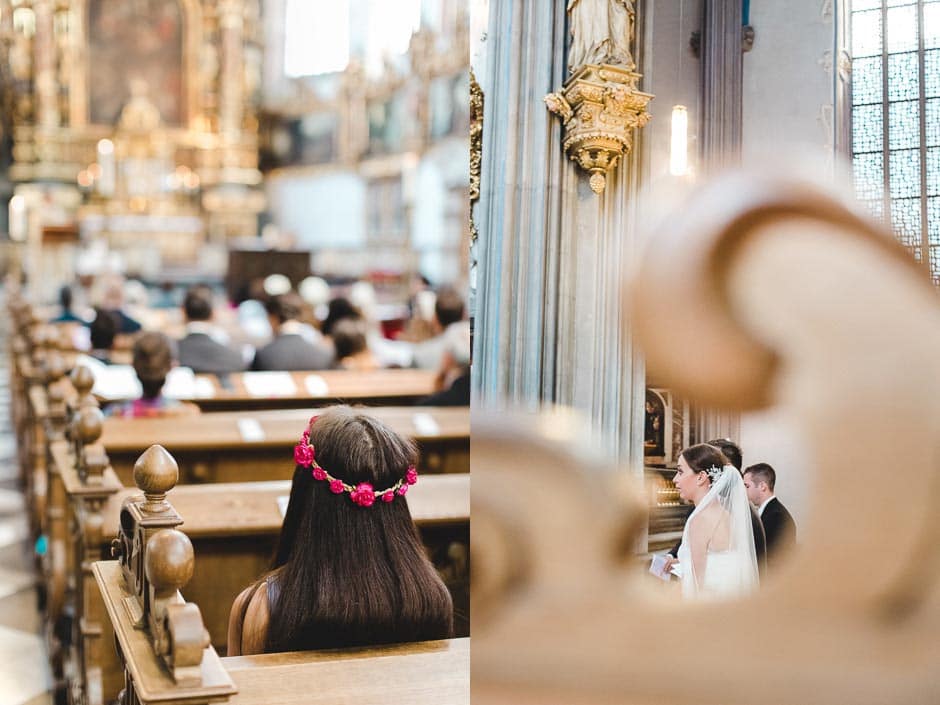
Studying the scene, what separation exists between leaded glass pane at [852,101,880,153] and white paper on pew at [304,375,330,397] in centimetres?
359

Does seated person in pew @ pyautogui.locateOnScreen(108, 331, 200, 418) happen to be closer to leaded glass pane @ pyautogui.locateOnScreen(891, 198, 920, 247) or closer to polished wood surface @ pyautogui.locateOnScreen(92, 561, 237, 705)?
polished wood surface @ pyautogui.locateOnScreen(92, 561, 237, 705)

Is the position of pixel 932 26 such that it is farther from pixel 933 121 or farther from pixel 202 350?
pixel 202 350

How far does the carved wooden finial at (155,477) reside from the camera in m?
1.40

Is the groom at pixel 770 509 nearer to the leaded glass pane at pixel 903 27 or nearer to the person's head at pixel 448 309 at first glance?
the leaded glass pane at pixel 903 27

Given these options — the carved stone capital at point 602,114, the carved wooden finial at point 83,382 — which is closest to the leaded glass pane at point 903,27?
the carved stone capital at point 602,114

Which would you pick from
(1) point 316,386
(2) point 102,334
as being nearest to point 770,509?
(1) point 316,386

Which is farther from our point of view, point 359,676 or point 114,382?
point 114,382

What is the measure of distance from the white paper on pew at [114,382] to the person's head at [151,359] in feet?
1.83

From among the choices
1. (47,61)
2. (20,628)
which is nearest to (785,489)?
(20,628)

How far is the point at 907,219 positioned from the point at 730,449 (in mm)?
125

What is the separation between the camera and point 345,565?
168cm

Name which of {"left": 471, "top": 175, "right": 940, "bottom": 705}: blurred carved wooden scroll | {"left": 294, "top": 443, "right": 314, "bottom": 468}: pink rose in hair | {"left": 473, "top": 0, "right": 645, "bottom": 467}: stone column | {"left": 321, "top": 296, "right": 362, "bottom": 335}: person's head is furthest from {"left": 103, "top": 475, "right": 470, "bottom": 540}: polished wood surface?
{"left": 321, "top": 296, "right": 362, "bottom": 335}: person's head

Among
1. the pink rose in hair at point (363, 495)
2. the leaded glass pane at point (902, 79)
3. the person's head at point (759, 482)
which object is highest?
the leaded glass pane at point (902, 79)

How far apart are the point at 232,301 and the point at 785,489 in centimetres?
1127
